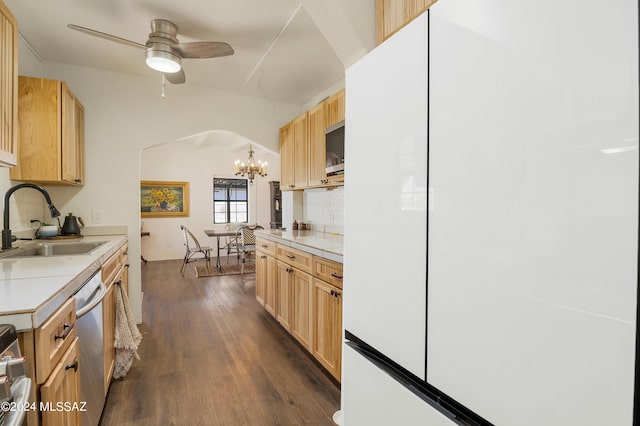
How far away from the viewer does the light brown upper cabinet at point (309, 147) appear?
9.03 ft

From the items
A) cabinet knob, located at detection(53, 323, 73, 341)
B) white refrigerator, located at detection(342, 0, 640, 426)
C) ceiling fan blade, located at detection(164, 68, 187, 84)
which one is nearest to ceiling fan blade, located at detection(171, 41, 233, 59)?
ceiling fan blade, located at detection(164, 68, 187, 84)

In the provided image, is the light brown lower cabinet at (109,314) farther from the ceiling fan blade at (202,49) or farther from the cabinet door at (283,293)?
the ceiling fan blade at (202,49)

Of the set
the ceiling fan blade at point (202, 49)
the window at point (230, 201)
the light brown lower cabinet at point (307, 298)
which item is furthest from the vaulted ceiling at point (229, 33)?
the window at point (230, 201)

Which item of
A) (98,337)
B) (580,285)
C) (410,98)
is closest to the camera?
(580,285)

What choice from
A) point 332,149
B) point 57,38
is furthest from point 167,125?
point 332,149

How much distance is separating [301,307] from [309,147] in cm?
157

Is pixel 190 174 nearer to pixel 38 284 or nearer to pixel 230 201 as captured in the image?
pixel 230 201

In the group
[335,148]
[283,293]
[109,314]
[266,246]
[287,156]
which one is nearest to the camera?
[109,314]

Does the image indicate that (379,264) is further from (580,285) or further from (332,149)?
(332,149)

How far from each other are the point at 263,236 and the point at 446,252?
283 centimetres

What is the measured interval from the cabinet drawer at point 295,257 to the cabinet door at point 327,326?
16 cm

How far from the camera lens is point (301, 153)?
3357 millimetres

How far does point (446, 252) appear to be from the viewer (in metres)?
0.81

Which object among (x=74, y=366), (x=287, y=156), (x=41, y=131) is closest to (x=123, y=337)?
(x=74, y=366)
